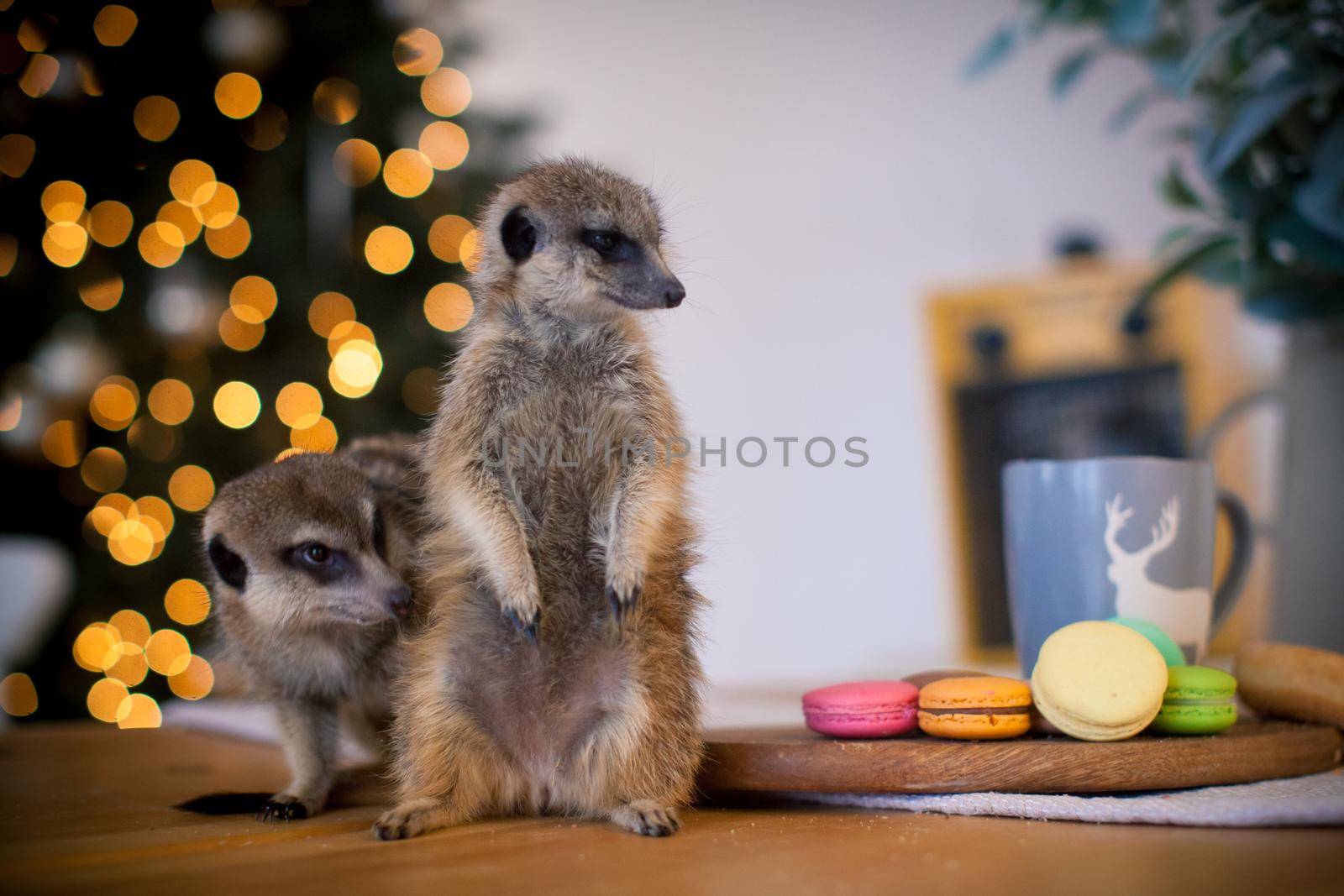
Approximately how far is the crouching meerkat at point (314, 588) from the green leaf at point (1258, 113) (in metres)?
1.01

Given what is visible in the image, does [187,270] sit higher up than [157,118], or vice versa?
[157,118]

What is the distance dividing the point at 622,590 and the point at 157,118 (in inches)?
69.4

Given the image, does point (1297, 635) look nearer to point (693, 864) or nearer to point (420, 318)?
point (693, 864)

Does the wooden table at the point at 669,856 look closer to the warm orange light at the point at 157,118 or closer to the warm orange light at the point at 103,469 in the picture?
the warm orange light at the point at 103,469

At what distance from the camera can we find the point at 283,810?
2.62 feet

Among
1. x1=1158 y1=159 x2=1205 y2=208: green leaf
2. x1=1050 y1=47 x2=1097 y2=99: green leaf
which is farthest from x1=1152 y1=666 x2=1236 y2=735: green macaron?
x1=1050 y1=47 x2=1097 y2=99: green leaf

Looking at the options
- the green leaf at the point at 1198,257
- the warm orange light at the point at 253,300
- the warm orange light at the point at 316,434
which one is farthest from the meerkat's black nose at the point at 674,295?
the warm orange light at the point at 253,300

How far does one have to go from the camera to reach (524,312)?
0.90 meters

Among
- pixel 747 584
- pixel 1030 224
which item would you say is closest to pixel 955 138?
pixel 1030 224

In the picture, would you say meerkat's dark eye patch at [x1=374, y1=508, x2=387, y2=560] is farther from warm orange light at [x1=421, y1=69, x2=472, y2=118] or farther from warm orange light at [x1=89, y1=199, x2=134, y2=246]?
warm orange light at [x1=421, y1=69, x2=472, y2=118]

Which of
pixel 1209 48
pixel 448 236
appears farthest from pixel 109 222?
pixel 1209 48

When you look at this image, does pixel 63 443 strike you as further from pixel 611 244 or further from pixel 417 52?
pixel 611 244

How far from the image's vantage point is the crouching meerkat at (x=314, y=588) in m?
0.91

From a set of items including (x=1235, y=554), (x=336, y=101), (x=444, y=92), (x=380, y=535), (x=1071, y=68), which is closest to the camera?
(x=380, y=535)
